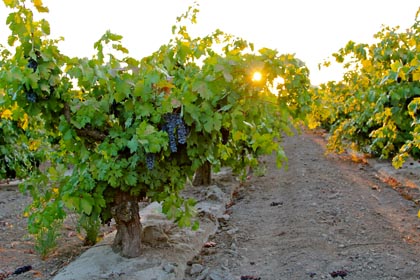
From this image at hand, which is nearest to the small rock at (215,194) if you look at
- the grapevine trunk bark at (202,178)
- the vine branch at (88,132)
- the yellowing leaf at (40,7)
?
the grapevine trunk bark at (202,178)

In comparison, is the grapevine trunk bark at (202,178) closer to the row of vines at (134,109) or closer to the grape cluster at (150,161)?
the row of vines at (134,109)

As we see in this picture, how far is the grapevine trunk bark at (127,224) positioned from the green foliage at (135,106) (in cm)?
8

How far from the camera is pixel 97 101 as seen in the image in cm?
445

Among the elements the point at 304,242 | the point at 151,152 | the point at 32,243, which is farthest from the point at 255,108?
the point at 32,243

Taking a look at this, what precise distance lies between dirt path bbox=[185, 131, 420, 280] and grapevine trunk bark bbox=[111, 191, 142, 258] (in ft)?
1.85

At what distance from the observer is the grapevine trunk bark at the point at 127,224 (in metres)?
4.76

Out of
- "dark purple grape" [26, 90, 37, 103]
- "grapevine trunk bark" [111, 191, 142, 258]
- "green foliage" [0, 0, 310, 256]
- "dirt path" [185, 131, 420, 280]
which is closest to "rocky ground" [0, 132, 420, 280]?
"dirt path" [185, 131, 420, 280]

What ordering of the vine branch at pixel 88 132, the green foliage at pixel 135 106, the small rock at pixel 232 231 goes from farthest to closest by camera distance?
the small rock at pixel 232 231 → the vine branch at pixel 88 132 → the green foliage at pixel 135 106

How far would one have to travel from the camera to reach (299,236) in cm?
595

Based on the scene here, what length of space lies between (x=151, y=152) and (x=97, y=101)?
72cm

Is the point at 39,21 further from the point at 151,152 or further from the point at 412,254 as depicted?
the point at 412,254

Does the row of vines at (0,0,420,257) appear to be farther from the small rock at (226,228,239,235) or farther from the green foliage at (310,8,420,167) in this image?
the small rock at (226,228,239,235)

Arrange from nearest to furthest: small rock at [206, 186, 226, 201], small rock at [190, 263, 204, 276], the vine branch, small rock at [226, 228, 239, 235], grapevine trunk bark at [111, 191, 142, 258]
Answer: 1. the vine branch
2. grapevine trunk bark at [111, 191, 142, 258]
3. small rock at [190, 263, 204, 276]
4. small rock at [226, 228, 239, 235]
5. small rock at [206, 186, 226, 201]

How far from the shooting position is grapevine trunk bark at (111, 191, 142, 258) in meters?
4.76
